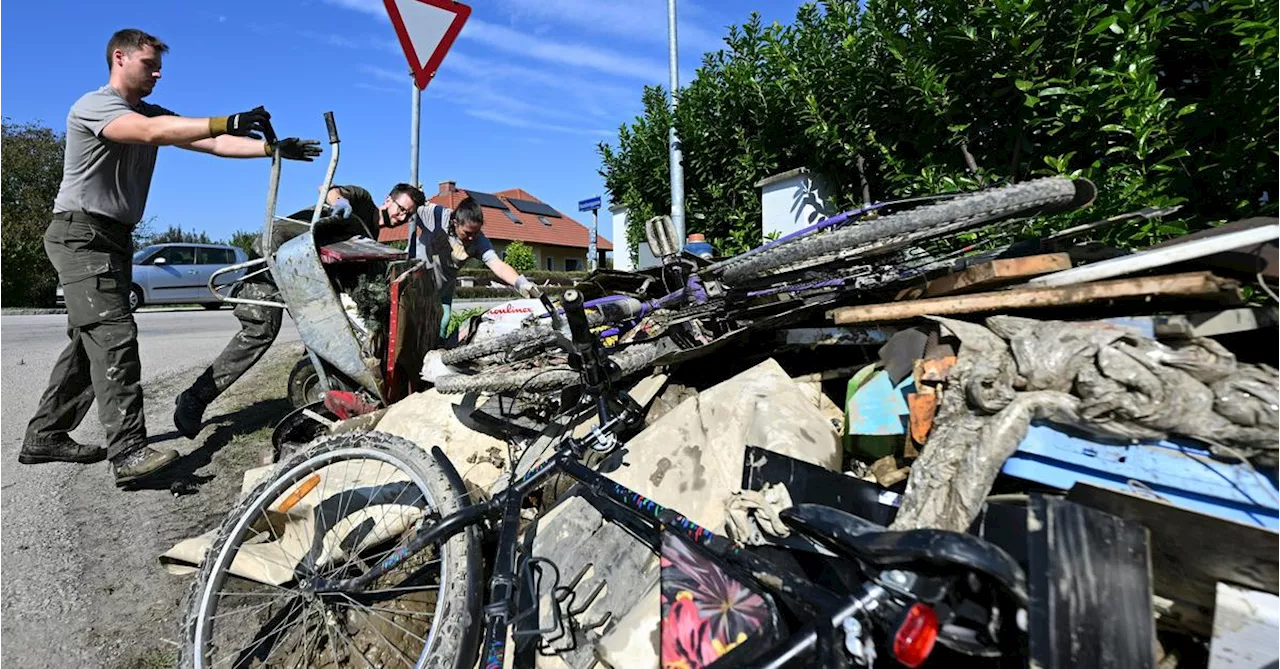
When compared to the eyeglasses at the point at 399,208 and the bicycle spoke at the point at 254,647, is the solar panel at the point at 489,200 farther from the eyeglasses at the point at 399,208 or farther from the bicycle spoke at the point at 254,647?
the bicycle spoke at the point at 254,647

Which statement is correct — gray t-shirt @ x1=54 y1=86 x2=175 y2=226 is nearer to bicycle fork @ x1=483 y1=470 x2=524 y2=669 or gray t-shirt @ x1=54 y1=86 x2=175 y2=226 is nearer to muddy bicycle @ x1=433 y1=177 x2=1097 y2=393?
muddy bicycle @ x1=433 y1=177 x2=1097 y2=393

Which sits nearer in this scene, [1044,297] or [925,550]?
[925,550]

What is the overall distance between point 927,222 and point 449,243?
12.1 ft

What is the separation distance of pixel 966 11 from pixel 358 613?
14.0 ft

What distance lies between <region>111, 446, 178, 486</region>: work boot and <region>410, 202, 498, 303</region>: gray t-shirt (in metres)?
1.92

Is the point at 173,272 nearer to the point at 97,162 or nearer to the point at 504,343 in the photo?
the point at 97,162

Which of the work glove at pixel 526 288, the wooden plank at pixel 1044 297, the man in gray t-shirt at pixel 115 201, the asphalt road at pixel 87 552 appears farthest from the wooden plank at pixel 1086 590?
the man in gray t-shirt at pixel 115 201

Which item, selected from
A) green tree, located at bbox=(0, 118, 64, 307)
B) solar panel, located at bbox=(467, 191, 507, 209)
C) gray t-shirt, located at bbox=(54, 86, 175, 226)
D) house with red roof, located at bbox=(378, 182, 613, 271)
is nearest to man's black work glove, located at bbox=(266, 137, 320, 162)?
gray t-shirt, located at bbox=(54, 86, 175, 226)

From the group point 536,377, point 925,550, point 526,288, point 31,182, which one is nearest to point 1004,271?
point 925,550

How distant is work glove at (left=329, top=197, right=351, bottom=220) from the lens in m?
4.03

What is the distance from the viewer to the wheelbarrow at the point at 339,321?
3.59 metres

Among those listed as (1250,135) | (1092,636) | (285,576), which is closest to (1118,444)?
(1092,636)

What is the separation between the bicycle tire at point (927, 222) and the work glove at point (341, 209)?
278cm

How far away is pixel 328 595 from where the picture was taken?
2189mm
